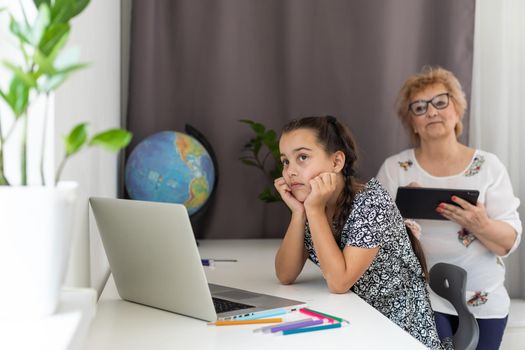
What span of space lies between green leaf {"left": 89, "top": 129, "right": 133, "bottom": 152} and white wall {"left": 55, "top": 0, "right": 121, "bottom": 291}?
16.6 inches

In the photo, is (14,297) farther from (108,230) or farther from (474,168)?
(474,168)

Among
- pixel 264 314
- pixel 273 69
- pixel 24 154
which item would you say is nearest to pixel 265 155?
pixel 273 69

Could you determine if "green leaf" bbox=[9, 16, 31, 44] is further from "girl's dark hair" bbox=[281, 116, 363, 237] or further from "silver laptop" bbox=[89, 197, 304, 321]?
"girl's dark hair" bbox=[281, 116, 363, 237]

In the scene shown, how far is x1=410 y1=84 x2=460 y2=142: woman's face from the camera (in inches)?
92.3

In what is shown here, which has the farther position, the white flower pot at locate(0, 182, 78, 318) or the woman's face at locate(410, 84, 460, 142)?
the woman's face at locate(410, 84, 460, 142)

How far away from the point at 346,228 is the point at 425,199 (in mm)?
669

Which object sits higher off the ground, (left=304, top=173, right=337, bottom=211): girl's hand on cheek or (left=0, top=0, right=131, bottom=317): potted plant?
(left=0, top=0, right=131, bottom=317): potted plant

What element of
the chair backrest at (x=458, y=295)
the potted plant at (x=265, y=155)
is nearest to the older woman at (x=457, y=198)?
the chair backrest at (x=458, y=295)

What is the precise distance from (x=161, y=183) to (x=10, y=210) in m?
1.62

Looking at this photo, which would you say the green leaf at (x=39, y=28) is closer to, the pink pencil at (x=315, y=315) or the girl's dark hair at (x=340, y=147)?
the pink pencil at (x=315, y=315)

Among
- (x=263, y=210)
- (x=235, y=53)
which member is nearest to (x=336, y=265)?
(x=263, y=210)

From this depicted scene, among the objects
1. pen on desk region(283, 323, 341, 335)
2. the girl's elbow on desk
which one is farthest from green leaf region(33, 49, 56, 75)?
the girl's elbow on desk

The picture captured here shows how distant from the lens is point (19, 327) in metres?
0.59

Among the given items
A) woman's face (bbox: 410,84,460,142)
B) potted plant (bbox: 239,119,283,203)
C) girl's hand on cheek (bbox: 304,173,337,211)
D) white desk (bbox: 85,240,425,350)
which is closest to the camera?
white desk (bbox: 85,240,425,350)
